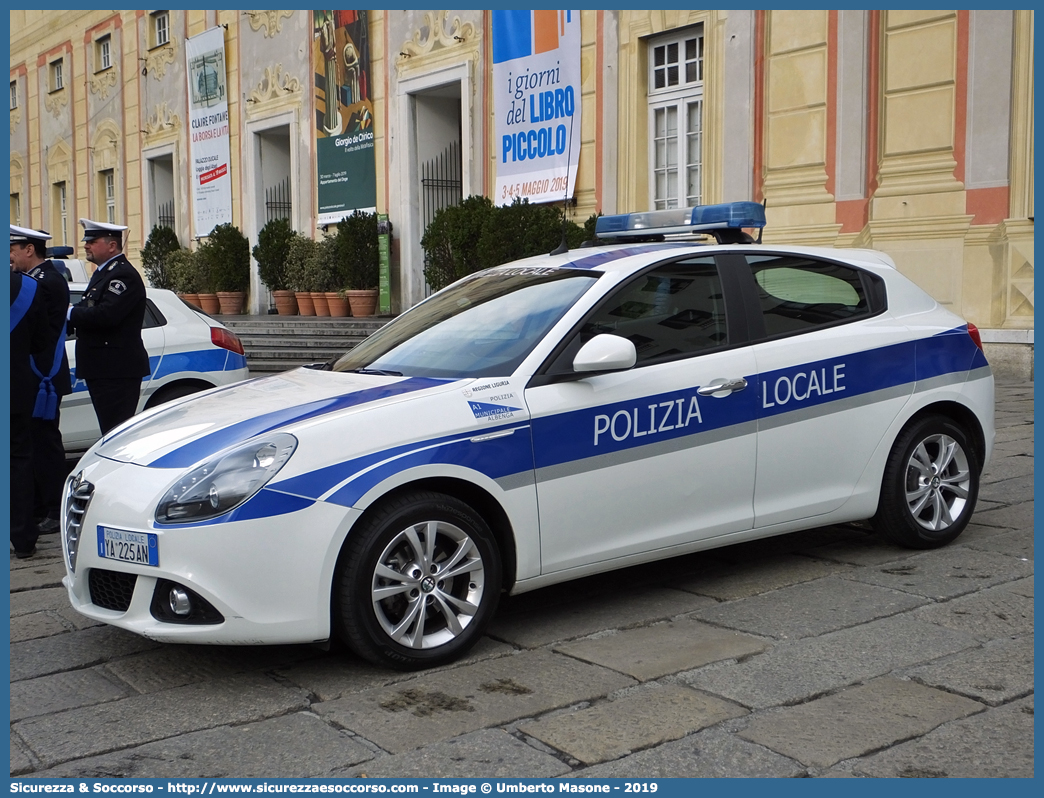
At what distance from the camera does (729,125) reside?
14.8 m

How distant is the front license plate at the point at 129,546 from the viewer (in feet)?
12.9

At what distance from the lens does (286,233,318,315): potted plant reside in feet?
67.9

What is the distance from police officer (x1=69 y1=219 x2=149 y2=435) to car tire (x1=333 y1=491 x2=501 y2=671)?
11.8 feet

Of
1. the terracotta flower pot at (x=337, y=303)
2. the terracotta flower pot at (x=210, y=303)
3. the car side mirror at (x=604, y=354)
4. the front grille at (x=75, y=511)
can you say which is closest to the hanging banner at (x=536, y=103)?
the terracotta flower pot at (x=337, y=303)

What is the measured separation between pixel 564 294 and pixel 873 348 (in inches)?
61.3

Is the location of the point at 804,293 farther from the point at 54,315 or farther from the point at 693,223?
the point at 54,315

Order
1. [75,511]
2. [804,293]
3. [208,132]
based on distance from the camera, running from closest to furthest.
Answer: [75,511] → [804,293] → [208,132]

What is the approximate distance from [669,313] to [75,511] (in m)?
2.50

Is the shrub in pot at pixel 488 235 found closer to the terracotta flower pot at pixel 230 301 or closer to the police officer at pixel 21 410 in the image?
the terracotta flower pot at pixel 230 301

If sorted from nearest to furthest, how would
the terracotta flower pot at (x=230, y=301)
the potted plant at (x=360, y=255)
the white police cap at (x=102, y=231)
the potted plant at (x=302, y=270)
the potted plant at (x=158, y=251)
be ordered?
the white police cap at (x=102, y=231)
the potted plant at (x=360, y=255)
the potted plant at (x=302, y=270)
the terracotta flower pot at (x=230, y=301)
the potted plant at (x=158, y=251)

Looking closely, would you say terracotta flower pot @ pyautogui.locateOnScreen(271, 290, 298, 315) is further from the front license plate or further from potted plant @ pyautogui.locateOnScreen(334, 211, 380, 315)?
the front license plate

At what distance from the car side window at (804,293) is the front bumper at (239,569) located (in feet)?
7.45

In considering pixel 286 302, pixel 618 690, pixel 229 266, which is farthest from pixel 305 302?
pixel 618 690

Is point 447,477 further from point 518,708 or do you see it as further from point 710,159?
point 710,159
